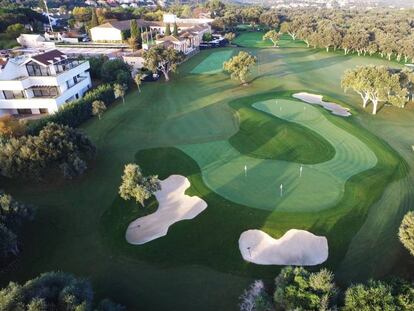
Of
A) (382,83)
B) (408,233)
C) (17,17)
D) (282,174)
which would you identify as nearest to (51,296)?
(408,233)

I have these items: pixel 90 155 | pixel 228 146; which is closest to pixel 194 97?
pixel 228 146

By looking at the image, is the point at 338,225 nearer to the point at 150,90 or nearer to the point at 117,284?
the point at 117,284

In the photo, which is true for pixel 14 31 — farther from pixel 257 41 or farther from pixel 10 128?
pixel 257 41

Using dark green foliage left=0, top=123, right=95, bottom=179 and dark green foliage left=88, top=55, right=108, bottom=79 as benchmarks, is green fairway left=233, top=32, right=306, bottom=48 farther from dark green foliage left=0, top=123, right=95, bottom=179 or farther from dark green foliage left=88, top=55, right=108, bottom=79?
dark green foliage left=0, top=123, right=95, bottom=179

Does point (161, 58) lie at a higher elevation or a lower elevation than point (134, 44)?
higher

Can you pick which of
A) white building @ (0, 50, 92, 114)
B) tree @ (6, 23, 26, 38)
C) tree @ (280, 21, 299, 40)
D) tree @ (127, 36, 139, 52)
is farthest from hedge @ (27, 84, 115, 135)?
tree @ (280, 21, 299, 40)

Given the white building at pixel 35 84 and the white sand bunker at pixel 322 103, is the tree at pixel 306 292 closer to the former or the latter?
the white sand bunker at pixel 322 103
